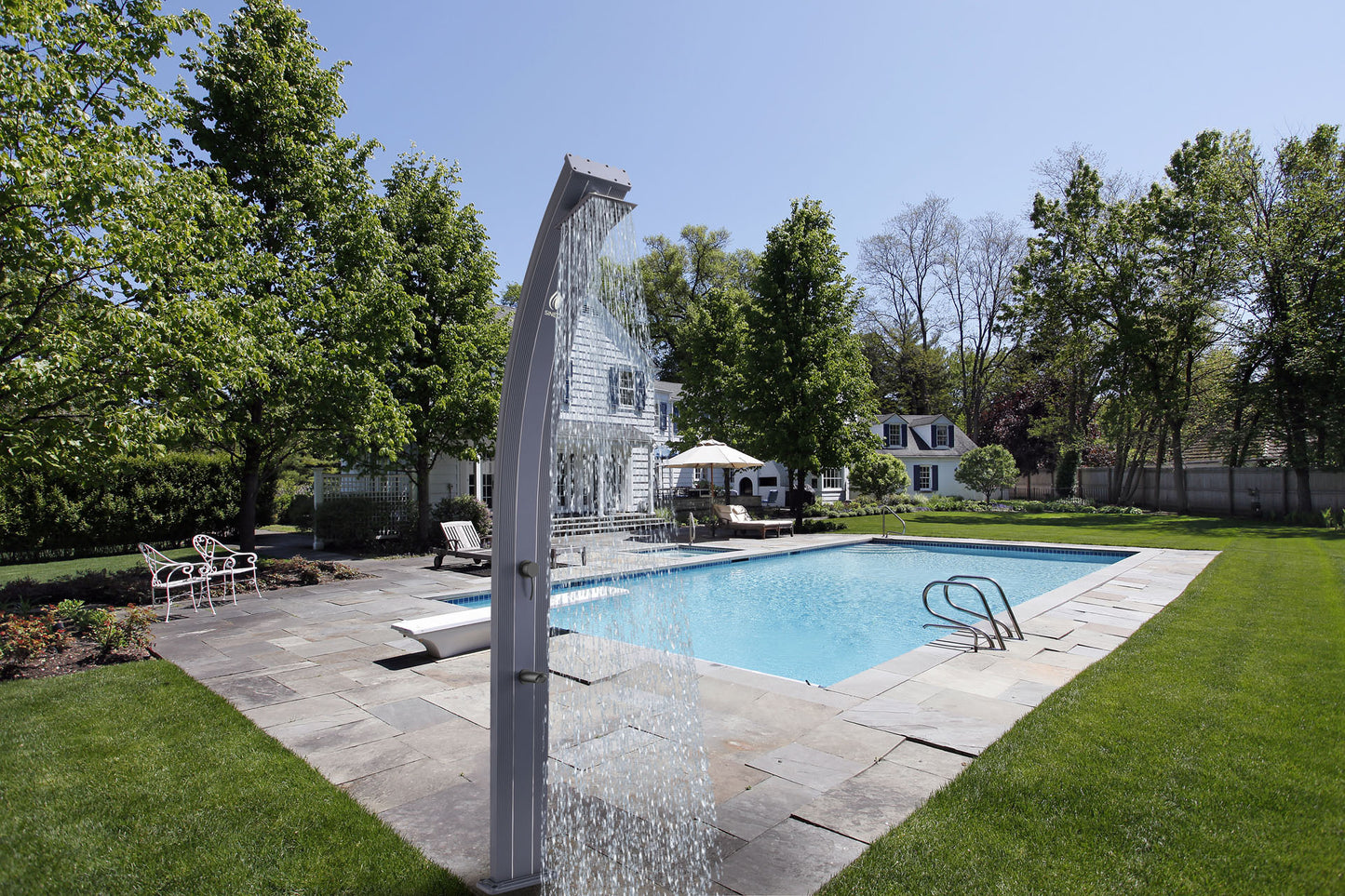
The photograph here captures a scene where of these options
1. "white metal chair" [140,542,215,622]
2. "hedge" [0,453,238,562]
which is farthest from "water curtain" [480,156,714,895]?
"hedge" [0,453,238,562]

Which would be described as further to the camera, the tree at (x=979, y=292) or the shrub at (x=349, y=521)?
the tree at (x=979, y=292)

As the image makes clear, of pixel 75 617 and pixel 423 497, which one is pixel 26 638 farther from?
pixel 423 497

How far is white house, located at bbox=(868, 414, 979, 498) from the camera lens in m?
34.9

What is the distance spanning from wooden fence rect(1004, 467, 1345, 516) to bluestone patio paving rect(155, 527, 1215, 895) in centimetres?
2066

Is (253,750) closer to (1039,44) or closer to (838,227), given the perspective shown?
(1039,44)

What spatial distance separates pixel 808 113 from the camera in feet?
29.9

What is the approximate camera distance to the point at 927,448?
35.7m

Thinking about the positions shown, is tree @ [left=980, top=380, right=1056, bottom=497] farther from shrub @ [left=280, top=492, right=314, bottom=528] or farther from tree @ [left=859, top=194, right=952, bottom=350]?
shrub @ [left=280, top=492, right=314, bottom=528]

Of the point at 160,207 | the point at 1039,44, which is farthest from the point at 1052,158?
the point at 160,207

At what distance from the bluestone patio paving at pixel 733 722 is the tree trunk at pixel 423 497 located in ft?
24.1

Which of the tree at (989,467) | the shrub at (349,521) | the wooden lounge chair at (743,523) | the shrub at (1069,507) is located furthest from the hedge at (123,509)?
the shrub at (1069,507)

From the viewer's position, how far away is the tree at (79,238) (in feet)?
19.4

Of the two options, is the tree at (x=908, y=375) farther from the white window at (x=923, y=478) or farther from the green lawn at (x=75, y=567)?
the green lawn at (x=75, y=567)

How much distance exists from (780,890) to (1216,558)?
46.5 feet
